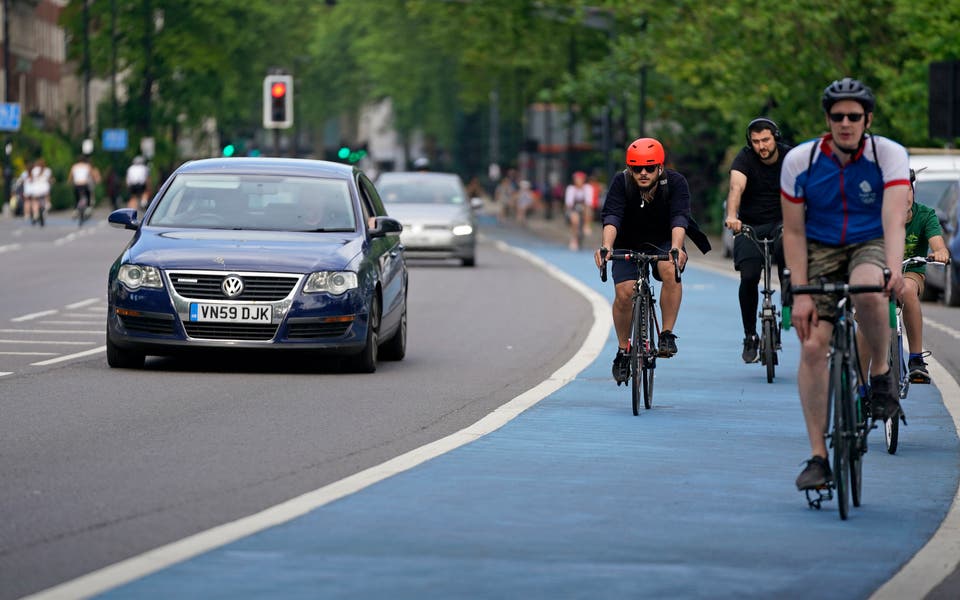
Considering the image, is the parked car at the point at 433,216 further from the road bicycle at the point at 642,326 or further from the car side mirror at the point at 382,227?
the road bicycle at the point at 642,326

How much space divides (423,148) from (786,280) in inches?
5634

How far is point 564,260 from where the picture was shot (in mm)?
43312

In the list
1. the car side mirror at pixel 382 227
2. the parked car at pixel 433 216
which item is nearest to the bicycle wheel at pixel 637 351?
the car side mirror at pixel 382 227

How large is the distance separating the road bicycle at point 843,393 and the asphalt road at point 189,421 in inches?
86.2

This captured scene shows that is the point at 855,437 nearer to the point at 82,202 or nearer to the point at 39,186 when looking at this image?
the point at 39,186

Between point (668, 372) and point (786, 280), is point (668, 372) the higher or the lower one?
the lower one

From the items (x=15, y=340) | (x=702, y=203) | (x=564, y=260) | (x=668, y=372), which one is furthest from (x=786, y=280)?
(x=702, y=203)

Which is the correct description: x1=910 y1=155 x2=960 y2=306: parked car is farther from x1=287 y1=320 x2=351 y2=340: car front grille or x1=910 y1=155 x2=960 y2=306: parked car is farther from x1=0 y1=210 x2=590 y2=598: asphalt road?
x1=287 y1=320 x2=351 y2=340: car front grille

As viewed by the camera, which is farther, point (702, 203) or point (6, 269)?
point (702, 203)

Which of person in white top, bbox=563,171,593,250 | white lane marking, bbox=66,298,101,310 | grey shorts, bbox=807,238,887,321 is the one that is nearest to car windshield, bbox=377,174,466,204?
person in white top, bbox=563,171,593,250

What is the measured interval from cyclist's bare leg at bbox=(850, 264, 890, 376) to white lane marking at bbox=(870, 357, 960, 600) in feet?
2.38

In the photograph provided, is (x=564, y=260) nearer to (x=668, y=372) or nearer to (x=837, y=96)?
(x=668, y=372)

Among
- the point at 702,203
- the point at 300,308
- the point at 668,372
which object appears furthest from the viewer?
the point at 702,203

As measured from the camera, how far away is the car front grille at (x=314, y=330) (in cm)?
1551
